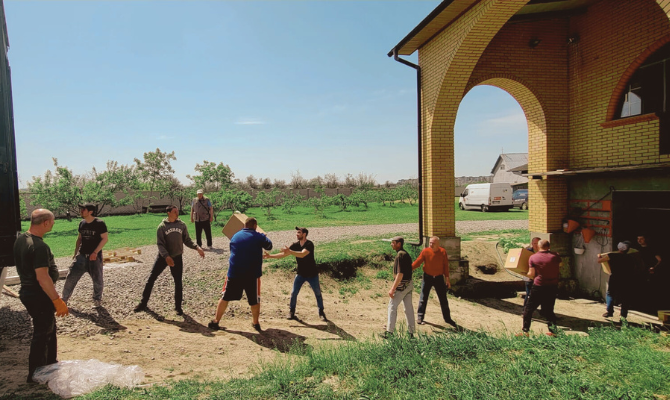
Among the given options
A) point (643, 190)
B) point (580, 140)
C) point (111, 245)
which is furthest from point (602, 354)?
point (111, 245)

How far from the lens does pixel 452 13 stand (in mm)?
7781

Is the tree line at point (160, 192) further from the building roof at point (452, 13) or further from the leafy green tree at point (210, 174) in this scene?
the building roof at point (452, 13)

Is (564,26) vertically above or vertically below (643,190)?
above

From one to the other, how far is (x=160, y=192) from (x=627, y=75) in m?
30.4

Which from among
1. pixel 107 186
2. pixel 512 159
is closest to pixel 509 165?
pixel 512 159

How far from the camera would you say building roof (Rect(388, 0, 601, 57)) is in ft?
24.8

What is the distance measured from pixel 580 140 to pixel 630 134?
1.35m

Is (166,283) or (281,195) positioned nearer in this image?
(166,283)

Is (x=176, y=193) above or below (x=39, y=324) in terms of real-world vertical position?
above

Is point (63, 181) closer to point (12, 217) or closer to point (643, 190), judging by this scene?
point (12, 217)

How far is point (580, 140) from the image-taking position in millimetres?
Result: 8844

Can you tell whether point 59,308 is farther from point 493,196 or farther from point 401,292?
point 493,196

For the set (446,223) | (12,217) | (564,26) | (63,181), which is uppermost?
(564,26)

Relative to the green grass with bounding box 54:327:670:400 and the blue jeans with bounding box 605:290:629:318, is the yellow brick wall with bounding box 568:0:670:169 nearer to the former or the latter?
the blue jeans with bounding box 605:290:629:318
